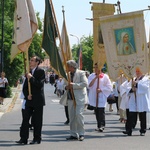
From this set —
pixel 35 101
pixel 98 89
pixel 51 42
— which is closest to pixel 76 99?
pixel 35 101

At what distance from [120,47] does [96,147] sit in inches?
138

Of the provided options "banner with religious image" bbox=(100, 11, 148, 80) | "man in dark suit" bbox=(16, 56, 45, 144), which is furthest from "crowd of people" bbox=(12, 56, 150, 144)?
"banner with religious image" bbox=(100, 11, 148, 80)

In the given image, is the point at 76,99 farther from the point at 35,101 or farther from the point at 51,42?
the point at 51,42

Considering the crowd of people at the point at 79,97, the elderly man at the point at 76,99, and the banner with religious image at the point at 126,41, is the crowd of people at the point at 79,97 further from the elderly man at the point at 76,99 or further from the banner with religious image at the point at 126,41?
the banner with religious image at the point at 126,41

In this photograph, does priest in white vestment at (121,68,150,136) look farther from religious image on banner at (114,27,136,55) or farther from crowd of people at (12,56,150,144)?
religious image on banner at (114,27,136,55)

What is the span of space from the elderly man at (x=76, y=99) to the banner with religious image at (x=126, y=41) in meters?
1.79

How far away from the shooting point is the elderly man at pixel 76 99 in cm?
1150

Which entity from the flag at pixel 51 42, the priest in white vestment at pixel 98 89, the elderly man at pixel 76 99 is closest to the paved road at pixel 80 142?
the elderly man at pixel 76 99

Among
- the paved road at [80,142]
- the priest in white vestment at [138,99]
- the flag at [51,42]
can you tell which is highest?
the flag at [51,42]

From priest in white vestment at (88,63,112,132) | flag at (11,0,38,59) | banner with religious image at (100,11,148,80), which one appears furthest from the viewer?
priest in white vestment at (88,63,112,132)

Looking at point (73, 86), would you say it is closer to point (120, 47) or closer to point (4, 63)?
point (120, 47)

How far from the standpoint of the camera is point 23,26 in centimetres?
1112

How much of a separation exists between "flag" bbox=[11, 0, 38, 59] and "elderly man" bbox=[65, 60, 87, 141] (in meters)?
1.16

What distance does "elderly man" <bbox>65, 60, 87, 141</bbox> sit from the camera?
11.5 metres
